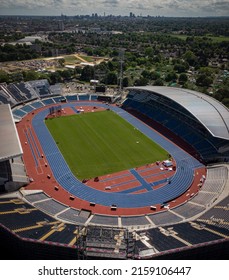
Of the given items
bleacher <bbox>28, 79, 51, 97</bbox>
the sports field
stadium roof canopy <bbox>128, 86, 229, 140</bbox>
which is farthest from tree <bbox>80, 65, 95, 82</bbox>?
stadium roof canopy <bbox>128, 86, 229, 140</bbox>

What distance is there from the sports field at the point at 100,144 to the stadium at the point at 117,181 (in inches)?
10.4

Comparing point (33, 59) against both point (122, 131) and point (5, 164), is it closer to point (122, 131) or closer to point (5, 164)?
point (122, 131)

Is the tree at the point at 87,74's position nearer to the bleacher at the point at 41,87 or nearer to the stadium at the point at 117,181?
the bleacher at the point at 41,87

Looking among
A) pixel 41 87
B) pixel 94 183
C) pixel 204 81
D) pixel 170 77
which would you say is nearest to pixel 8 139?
pixel 94 183

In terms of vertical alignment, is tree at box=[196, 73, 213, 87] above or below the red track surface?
above

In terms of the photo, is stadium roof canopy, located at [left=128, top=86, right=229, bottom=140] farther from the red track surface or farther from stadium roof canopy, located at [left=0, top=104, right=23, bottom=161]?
stadium roof canopy, located at [left=0, top=104, right=23, bottom=161]

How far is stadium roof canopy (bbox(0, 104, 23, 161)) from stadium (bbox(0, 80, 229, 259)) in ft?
0.74

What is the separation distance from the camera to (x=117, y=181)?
Answer: 56500mm

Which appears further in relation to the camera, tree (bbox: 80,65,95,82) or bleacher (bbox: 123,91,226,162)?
tree (bbox: 80,65,95,82)

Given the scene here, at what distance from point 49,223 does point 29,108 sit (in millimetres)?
63984

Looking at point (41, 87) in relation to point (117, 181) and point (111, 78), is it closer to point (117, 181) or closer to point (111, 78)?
point (111, 78)

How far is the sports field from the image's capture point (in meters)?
62.5

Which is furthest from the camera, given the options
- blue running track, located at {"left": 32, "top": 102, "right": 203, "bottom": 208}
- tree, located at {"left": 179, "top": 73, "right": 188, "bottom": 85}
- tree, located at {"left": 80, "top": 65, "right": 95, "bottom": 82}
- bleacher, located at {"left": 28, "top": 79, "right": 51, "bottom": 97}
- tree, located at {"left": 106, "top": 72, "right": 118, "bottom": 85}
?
tree, located at {"left": 179, "top": 73, "right": 188, "bottom": 85}

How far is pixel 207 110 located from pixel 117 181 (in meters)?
30.6
